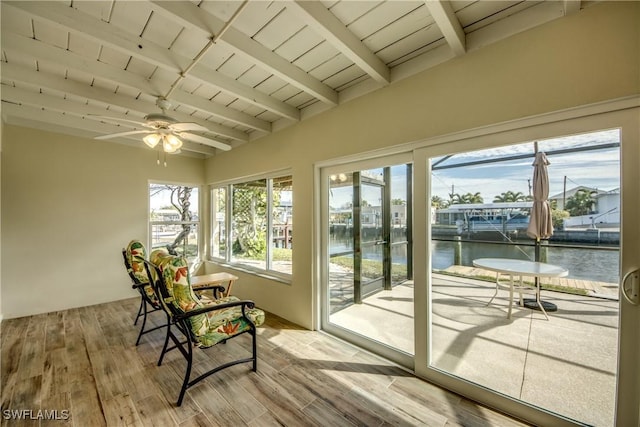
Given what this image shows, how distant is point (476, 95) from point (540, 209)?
93 centimetres

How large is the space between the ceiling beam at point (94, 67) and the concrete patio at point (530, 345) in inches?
118

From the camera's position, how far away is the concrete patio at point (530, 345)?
1.58 m

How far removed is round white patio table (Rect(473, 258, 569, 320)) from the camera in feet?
5.79

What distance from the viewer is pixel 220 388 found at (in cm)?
205

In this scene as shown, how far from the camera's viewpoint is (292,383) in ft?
6.89

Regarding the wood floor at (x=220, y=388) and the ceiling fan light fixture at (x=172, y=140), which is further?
the ceiling fan light fixture at (x=172, y=140)

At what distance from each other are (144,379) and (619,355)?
131 inches

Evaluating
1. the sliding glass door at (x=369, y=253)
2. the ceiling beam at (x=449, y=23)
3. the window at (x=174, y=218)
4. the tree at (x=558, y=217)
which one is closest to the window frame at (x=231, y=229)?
the window at (x=174, y=218)

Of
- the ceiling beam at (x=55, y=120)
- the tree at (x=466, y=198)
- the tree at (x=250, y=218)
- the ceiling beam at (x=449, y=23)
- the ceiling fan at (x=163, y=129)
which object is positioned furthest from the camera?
the tree at (x=250, y=218)

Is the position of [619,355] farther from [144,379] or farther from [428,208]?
[144,379]

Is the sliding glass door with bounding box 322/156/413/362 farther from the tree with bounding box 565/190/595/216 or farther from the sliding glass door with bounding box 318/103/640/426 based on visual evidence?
the tree with bounding box 565/190/595/216

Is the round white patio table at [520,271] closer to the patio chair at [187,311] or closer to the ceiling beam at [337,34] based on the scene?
the ceiling beam at [337,34]

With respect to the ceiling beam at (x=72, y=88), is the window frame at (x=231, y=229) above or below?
below

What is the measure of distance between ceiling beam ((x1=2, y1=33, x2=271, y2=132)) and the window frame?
1.23 metres
